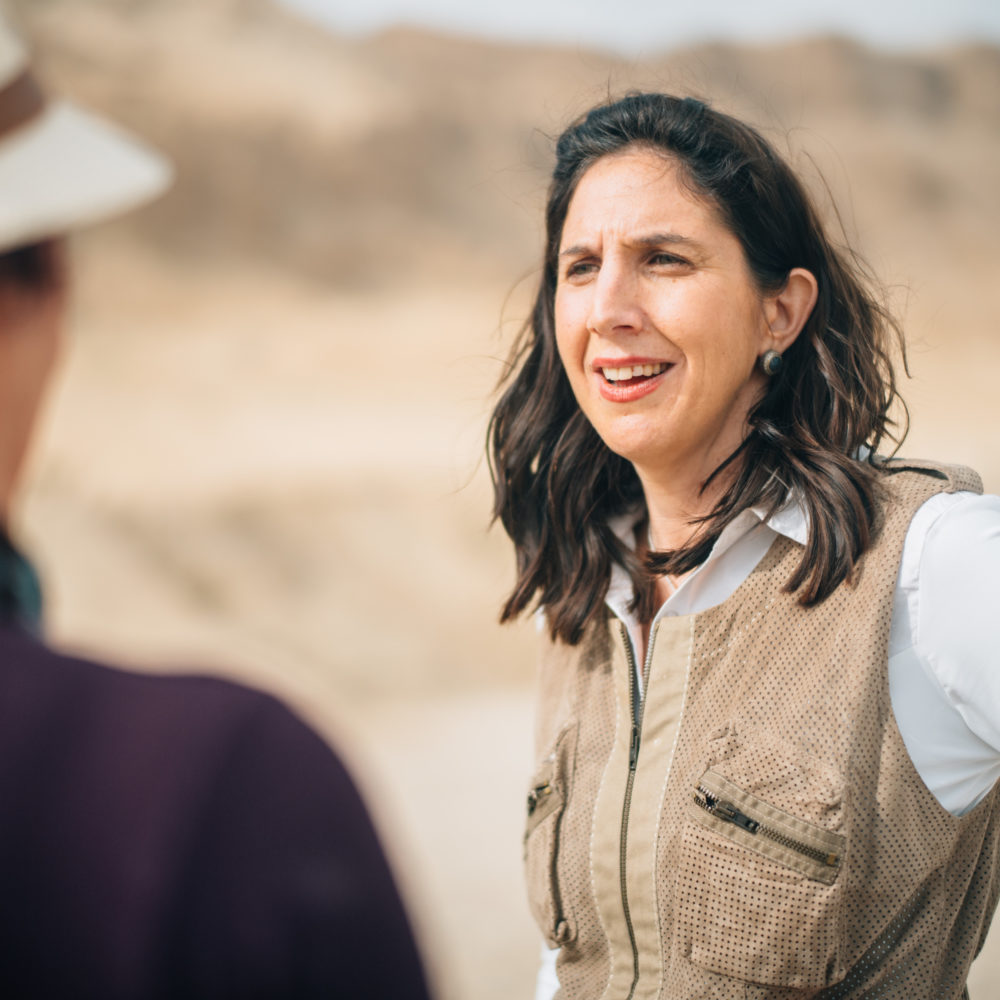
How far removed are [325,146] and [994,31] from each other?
1580cm

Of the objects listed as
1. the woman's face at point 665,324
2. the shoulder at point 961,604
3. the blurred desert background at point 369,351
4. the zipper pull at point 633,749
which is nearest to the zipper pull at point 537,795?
the zipper pull at point 633,749

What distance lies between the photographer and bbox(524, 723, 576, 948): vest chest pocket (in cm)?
190

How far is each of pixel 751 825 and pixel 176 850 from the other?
3.59 ft

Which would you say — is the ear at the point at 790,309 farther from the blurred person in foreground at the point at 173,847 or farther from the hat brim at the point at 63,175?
the blurred person in foreground at the point at 173,847

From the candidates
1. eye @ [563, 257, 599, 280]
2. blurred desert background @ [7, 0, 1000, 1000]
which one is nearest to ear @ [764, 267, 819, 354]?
eye @ [563, 257, 599, 280]

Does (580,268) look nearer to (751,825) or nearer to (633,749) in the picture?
(633,749)

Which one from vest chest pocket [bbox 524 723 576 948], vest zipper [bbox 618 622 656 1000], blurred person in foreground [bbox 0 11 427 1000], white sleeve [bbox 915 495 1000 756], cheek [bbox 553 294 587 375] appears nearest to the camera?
blurred person in foreground [bbox 0 11 427 1000]

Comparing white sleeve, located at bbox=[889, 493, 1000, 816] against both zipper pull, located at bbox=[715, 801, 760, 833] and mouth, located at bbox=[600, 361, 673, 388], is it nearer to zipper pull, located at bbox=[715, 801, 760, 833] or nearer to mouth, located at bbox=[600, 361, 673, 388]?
zipper pull, located at bbox=[715, 801, 760, 833]

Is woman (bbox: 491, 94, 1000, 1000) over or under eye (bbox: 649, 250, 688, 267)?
under

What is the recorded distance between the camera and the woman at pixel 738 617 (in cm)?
156

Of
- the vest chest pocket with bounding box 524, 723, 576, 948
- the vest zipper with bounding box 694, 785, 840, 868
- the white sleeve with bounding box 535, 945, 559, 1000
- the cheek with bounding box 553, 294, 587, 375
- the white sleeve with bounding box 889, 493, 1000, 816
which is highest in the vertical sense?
the cheek with bounding box 553, 294, 587, 375

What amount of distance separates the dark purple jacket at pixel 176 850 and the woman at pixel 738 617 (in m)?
0.98

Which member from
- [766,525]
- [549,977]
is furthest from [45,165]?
[549,977]

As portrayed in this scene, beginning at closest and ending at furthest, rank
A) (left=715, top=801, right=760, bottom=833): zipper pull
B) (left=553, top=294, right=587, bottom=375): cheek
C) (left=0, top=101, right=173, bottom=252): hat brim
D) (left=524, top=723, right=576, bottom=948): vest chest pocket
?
1. (left=0, top=101, right=173, bottom=252): hat brim
2. (left=715, top=801, right=760, bottom=833): zipper pull
3. (left=524, top=723, right=576, bottom=948): vest chest pocket
4. (left=553, top=294, right=587, bottom=375): cheek
